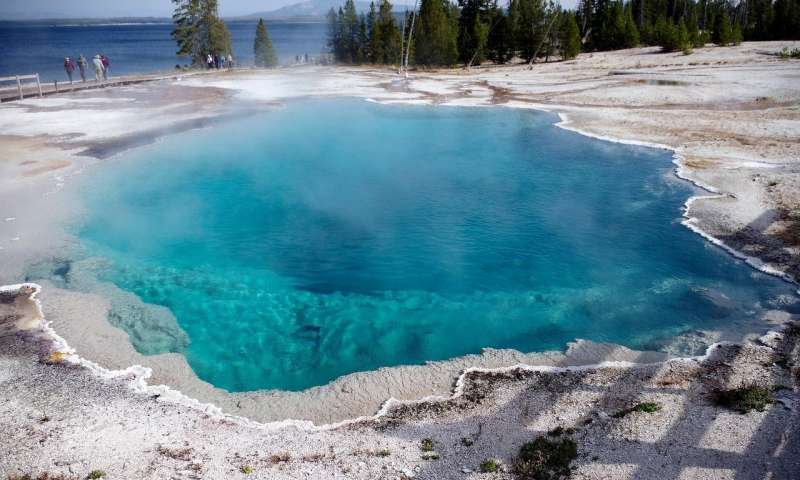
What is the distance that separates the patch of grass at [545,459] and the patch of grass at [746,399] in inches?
73.8

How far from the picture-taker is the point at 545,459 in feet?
17.3

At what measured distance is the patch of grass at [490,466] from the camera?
517 centimetres

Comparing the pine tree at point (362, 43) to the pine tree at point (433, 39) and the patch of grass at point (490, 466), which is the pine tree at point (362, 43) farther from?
the patch of grass at point (490, 466)

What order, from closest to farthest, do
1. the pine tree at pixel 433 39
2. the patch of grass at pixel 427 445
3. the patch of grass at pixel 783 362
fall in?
the patch of grass at pixel 427 445
the patch of grass at pixel 783 362
the pine tree at pixel 433 39

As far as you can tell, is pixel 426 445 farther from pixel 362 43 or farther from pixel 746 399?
pixel 362 43

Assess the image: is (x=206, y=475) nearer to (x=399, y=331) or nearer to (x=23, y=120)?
(x=399, y=331)

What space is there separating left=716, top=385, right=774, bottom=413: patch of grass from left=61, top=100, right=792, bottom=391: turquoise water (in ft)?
6.07

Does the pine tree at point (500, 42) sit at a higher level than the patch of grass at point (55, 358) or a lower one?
higher

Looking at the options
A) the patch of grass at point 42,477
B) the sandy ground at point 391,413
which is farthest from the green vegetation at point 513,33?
the patch of grass at point 42,477

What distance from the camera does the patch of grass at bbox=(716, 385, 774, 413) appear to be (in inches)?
231

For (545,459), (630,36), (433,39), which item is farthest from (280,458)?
(630,36)

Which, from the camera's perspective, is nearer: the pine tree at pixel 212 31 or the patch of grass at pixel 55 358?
the patch of grass at pixel 55 358

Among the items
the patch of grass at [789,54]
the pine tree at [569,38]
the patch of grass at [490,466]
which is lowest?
the patch of grass at [490,466]

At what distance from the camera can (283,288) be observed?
32.8ft
